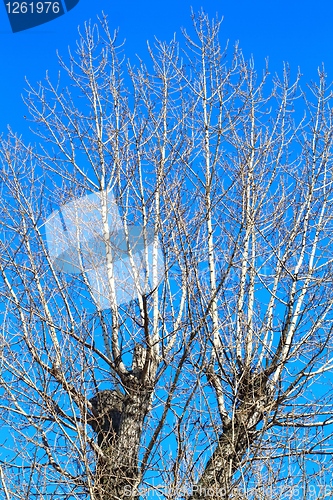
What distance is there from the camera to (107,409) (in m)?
7.72

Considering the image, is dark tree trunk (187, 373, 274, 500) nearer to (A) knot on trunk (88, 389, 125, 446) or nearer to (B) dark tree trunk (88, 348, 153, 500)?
(B) dark tree trunk (88, 348, 153, 500)

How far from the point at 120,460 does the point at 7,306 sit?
77.1 inches

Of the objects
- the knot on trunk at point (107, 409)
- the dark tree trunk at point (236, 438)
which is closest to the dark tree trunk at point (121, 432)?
the knot on trunk at point (107, 409)

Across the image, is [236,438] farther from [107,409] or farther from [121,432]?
[107,409]

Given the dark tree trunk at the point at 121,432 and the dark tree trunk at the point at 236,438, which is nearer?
the dark tree trunk at the point at 236,438

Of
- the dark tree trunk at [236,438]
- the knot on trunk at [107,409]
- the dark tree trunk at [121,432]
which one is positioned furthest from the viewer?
the knot on trunk at [107,409]

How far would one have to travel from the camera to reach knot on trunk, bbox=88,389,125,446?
781 centimetres

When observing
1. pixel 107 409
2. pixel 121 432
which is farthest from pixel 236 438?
pixel 107 409

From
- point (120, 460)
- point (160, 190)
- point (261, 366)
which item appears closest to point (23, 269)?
point (160, 190)

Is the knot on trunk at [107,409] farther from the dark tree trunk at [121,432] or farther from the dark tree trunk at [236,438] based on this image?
the dark tree trunk at [236,438]

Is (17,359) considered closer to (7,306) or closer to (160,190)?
→ (7,306)

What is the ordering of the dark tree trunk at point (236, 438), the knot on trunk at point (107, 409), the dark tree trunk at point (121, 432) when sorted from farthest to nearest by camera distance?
the knot on trunk at point (107, 409) → the dark tree trunk at point (121, 432) → the dark tree trunk at point (236, 438)

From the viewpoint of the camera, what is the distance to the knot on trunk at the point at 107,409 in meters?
7.81

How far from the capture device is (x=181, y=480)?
257 inches
